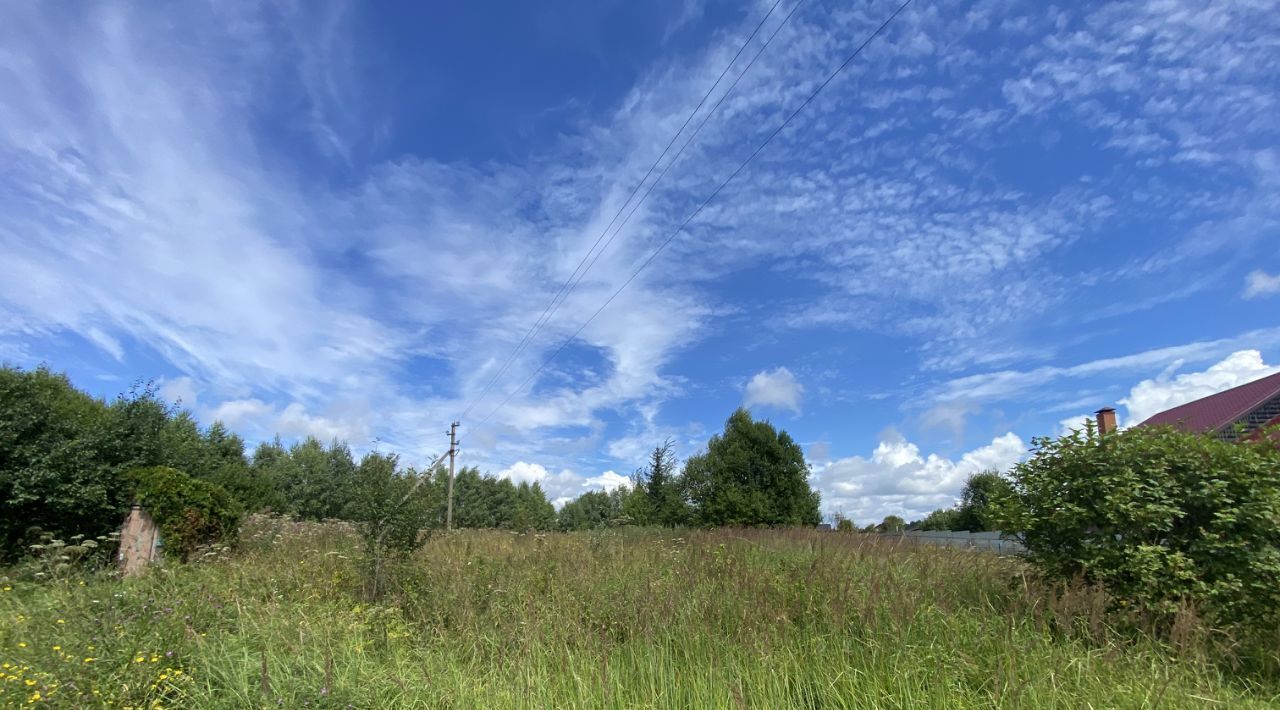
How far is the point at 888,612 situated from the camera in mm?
4223

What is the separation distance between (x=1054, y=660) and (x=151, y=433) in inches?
718

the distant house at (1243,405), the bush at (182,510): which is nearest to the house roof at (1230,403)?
the distant house at (1243,405)

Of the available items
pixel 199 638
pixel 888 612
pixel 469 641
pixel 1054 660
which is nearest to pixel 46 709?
pixel 199 638

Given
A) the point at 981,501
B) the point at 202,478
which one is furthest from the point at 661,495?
the point at 981,501

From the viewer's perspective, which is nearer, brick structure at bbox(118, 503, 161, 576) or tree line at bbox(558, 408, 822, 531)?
brick structure at bbox(118, 503, 161, 576)

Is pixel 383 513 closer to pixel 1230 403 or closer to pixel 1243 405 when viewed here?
pixel 1243 405

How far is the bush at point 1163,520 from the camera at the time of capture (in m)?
4.64

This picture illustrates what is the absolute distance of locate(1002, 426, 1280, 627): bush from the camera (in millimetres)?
4637

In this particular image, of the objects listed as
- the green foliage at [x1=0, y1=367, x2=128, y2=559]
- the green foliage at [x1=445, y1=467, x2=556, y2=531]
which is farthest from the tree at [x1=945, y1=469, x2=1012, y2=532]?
the green foliage at [x1=445, y1=467, x2=556, y2=531]

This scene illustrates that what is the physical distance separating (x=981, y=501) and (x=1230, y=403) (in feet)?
80.1

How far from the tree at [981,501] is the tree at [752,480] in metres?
6.38

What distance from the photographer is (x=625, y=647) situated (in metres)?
4.43

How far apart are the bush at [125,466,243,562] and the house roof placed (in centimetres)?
2657

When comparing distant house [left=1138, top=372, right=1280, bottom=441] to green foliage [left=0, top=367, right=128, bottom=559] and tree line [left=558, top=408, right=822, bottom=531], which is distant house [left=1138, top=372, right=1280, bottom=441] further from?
green foliage [left=0, top=367, right=128, bottom=559]
